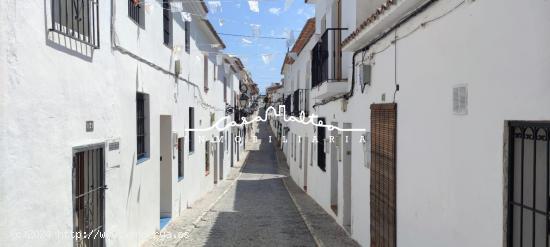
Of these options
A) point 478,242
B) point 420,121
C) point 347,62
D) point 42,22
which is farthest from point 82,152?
point 347,62

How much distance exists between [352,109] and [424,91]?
14.0ft

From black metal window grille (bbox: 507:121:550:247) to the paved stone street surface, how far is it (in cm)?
609

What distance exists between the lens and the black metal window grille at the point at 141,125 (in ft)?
28.9

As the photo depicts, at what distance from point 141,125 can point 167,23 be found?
308 cm

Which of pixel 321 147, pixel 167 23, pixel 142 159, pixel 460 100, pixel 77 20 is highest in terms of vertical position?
pixel 167 23

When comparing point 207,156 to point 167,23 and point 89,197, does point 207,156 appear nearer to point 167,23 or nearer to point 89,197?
point 167,23

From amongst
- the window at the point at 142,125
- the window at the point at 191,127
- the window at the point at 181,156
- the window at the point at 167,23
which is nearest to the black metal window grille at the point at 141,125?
the window at the point at 142,125

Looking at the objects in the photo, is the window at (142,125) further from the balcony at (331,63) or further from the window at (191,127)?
the window at (191,127)

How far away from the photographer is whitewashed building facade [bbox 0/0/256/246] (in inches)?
165

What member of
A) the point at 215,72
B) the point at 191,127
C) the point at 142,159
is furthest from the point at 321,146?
the point at 142,159

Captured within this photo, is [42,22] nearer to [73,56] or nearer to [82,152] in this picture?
[73,56]

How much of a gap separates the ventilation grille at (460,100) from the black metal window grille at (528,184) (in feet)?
2.51

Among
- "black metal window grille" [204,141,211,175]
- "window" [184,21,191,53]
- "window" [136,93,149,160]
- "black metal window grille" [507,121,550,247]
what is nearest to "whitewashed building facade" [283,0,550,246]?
"black metal window grille" [507,121,550,247]

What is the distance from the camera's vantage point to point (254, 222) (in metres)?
11.7
